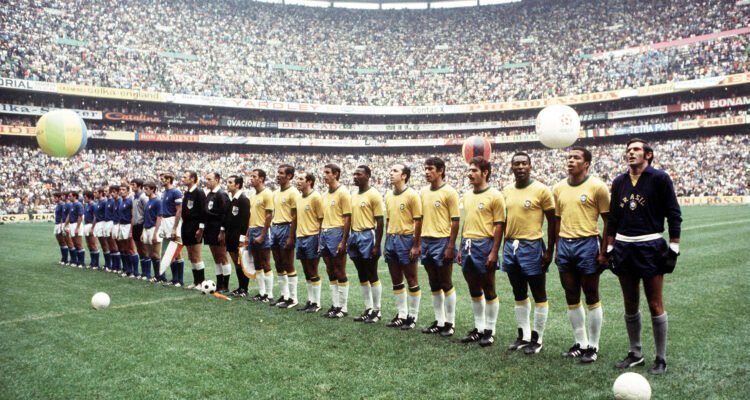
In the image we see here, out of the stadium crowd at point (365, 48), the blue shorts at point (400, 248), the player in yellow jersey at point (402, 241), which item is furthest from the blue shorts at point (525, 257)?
the stadium crowd at point (365, 48)

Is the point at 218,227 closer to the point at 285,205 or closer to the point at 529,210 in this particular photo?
the point at 285,205

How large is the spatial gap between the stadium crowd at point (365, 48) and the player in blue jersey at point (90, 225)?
30.3m

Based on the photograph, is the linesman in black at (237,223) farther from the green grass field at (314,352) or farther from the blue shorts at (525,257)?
the blue shorts at (525,257)

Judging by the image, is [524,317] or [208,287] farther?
[208,287]

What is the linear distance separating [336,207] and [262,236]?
5.96 feet

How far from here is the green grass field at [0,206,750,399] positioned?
464 centimetres

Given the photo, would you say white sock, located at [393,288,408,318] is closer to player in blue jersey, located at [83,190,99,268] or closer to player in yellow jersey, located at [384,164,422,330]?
player in yellow jersey, located at [384,164,422,330]

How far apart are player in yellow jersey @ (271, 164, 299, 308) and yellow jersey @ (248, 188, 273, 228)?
381mm

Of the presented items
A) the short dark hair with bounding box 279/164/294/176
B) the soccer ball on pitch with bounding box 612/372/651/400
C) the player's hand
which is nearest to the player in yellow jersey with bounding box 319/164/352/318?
the short dark hair with bounding box 279/164/294/176

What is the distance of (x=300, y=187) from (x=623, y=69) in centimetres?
4811

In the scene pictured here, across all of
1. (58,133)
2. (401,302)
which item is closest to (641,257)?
(401,302)

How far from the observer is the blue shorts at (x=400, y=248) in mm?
7051

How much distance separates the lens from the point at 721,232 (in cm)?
1744

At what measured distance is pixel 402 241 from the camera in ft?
23.3
